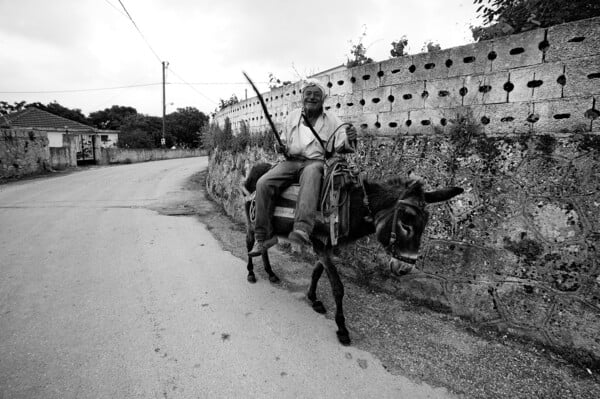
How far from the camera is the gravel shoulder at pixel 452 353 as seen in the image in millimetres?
2258

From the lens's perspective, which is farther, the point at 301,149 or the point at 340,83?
the point at 340,83

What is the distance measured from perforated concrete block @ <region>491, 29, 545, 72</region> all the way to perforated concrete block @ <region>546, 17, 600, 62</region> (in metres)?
0.09

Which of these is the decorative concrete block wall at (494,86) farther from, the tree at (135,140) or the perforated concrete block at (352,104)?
the tree at (135,140)

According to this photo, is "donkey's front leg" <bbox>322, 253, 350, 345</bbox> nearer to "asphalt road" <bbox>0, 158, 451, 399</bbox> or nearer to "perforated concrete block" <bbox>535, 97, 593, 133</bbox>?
"asphalt road" <bbox>0, 158, 451, 399</bbox>

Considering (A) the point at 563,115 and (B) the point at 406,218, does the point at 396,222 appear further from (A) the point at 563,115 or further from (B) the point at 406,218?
(A) the point at 563,115

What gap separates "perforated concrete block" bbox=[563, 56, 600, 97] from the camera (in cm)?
254

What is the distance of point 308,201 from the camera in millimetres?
2836

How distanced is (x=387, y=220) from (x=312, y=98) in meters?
1.61

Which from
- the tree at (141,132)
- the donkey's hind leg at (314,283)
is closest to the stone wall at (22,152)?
the donkey's hind leg at (314,283)

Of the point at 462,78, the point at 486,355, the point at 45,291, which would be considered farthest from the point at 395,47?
the point at 45,291

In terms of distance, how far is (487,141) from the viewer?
3.09 meters

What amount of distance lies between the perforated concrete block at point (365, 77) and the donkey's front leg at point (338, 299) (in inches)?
106

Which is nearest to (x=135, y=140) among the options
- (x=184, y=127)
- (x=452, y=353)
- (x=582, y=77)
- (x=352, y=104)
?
(x=184, y=127)

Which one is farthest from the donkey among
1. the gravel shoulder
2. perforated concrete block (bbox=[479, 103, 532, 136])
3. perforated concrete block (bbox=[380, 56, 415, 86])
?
perforated concrete block (bbox=[380, 56, 415, 86])
